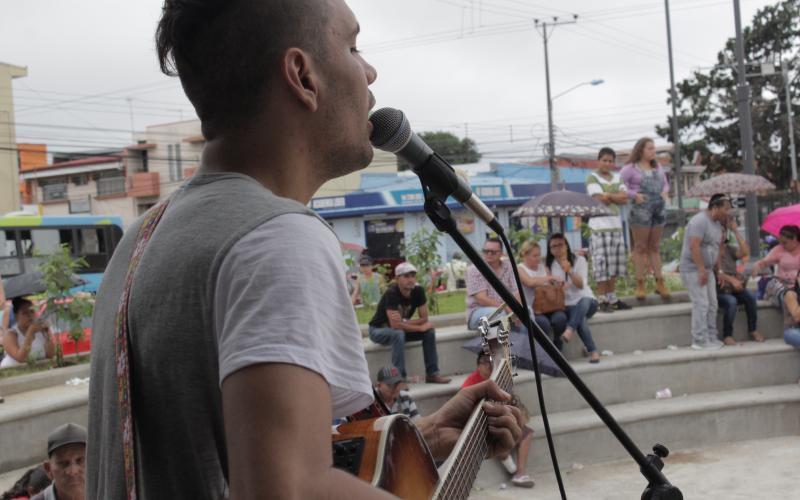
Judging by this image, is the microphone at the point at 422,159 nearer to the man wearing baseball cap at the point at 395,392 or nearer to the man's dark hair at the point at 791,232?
the man wearing baseball cap at the point at 395,392

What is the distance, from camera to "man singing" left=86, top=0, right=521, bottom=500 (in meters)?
0.98

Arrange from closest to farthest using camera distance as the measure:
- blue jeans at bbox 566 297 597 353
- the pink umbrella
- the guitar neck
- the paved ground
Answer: the guitar neck, the paved ground, blue jeans at bbox 566 297 597 353, the pink umbrella

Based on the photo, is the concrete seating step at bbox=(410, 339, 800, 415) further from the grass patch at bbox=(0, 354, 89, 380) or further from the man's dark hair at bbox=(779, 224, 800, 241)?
the grass patch at bbox=(0, 354, 89, 380)

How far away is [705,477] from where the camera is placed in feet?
24.2

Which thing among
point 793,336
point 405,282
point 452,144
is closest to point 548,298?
point 405,282

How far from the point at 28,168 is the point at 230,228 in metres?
57.0

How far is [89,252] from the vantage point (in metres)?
22.2

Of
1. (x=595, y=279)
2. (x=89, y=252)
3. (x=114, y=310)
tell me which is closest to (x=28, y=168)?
(x=89, y=252)

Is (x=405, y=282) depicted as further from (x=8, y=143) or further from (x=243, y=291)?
(x=8, y=143)

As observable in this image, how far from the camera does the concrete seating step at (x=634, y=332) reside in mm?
8805

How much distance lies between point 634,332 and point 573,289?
1112 mm

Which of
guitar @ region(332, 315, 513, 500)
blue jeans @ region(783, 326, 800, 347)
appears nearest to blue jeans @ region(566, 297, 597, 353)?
blue jeans @ region(783, 326, 800, 347)

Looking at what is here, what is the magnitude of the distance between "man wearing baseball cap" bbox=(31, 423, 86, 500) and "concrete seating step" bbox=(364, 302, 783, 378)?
475 cm

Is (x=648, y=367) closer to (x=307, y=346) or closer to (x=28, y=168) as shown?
(x=307, y=346)
